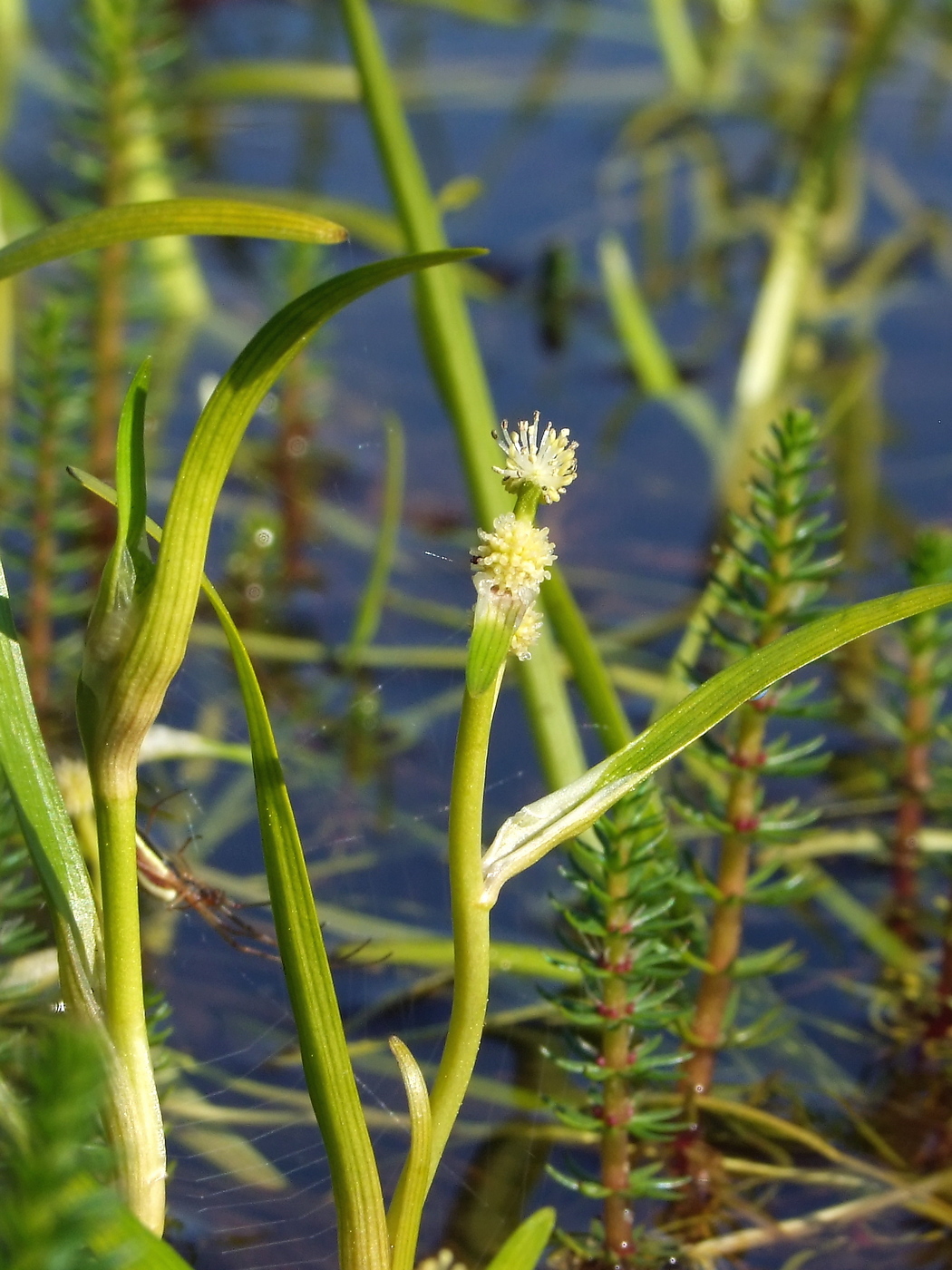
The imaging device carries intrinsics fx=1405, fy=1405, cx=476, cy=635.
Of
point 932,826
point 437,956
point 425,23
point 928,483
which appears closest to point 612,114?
point 425,23

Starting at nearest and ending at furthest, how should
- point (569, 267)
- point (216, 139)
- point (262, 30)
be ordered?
point (569, 267) → point (216, 139) → point (262, 30)

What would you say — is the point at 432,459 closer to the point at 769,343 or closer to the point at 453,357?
the point at 769,343

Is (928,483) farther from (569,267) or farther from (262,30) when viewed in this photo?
(262,30)

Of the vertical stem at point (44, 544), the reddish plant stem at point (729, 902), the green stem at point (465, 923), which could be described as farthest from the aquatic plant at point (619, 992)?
the vertical stem at point (44, 544)

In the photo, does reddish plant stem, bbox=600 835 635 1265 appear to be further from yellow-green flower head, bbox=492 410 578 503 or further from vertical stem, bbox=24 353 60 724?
vertical stem, bbox=24 353 60 724

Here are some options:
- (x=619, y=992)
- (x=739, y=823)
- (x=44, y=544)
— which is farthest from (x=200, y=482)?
(x=44, y=544)

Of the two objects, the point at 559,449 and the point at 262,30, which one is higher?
the point at 262,30
